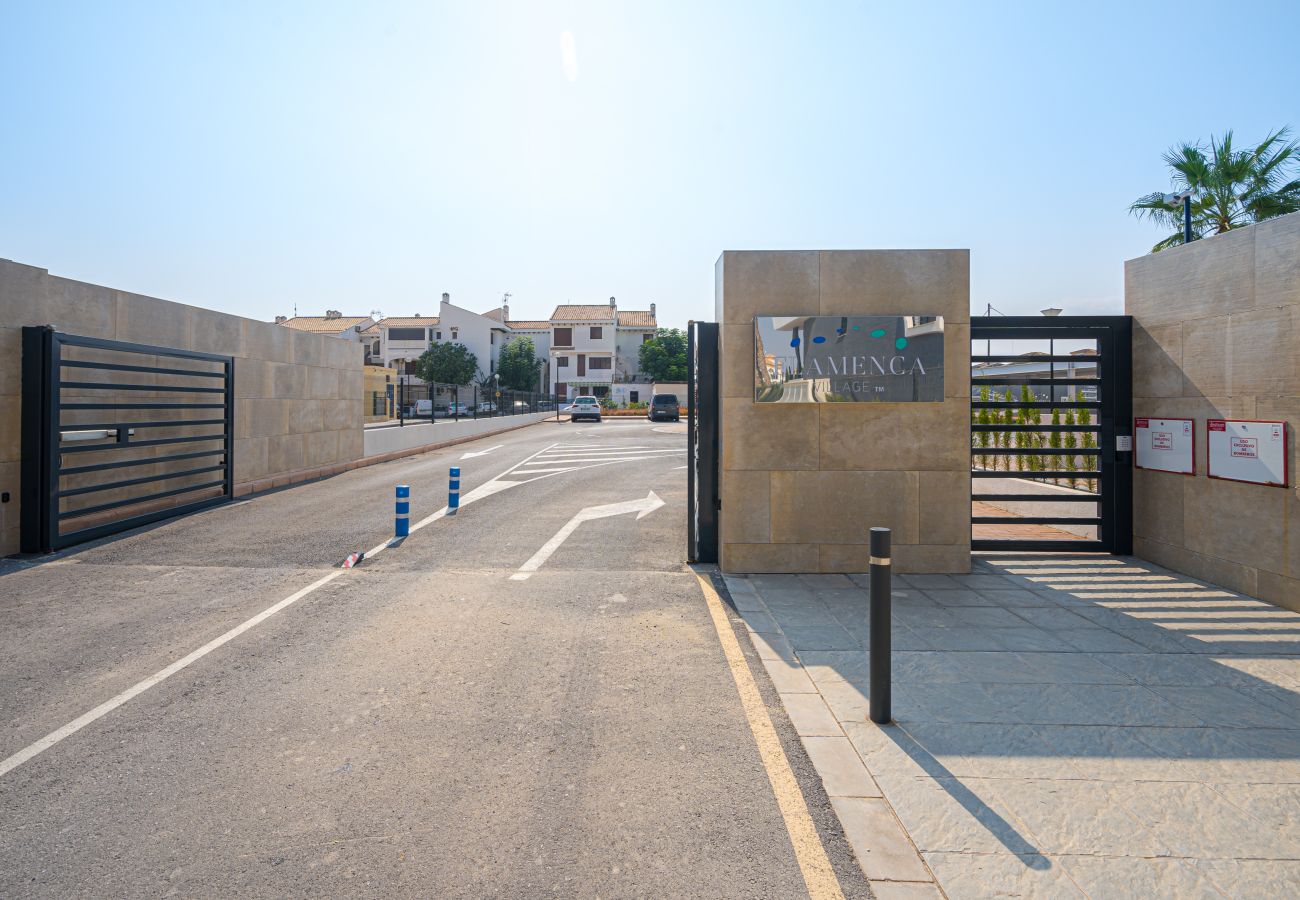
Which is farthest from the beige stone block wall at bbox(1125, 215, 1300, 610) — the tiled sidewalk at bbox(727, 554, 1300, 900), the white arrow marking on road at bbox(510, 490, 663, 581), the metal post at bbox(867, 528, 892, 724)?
the white arrow marking on road at bbox(510, 490, 663, 581)

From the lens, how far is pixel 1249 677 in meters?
5.23

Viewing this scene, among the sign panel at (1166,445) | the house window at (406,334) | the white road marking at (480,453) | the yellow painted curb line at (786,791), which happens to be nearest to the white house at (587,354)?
the house window at (406,334)

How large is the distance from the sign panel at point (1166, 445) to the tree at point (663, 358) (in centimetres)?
6998

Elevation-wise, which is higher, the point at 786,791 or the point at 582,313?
the point at 582,313

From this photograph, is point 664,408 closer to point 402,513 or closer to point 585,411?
point 585,411

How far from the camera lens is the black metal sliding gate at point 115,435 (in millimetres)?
9469

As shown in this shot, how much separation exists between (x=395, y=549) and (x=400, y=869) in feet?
22.9

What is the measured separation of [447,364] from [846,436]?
69.6m

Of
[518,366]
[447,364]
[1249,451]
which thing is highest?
[518,366]

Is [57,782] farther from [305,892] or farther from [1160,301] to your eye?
[1160,301]

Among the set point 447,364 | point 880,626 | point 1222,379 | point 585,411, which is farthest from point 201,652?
point 447,364

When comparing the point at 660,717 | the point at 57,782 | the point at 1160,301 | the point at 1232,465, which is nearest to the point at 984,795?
the point at 660,717

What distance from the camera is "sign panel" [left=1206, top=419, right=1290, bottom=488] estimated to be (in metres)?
7.11

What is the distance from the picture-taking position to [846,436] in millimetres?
8312
